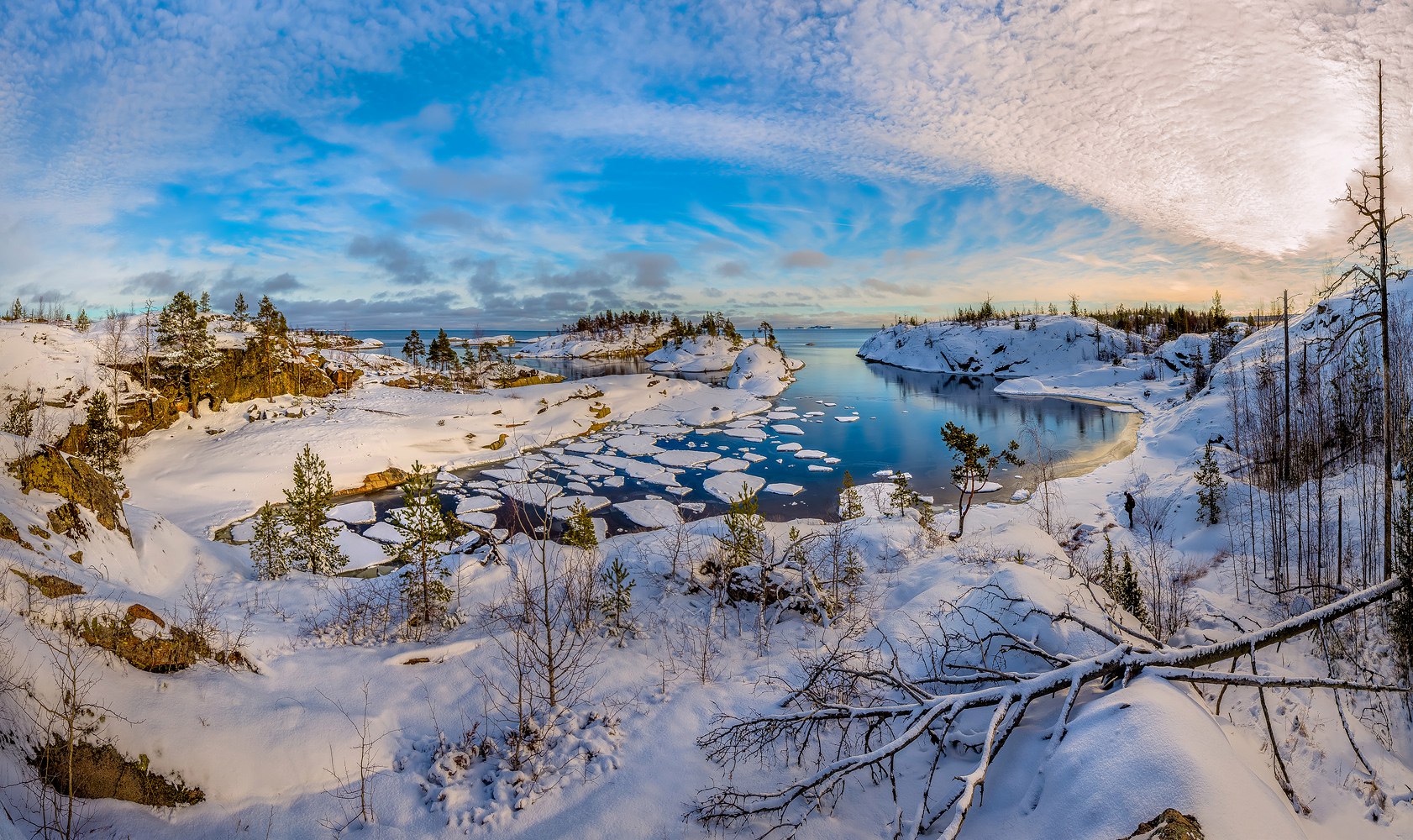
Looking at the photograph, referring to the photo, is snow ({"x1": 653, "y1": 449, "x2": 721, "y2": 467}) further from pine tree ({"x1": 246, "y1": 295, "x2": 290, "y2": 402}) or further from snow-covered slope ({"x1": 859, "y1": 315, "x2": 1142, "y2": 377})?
snow-covered slope ({"x1": 859, "y1": 315, "x2": 1142, "y2": 377})

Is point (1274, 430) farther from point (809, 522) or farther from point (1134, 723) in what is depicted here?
point (1134, 723)

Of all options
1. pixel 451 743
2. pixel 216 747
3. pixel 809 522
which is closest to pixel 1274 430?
pixel 809 522

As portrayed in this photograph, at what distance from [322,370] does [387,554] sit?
30.8m

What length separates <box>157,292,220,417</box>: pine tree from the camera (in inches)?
1108

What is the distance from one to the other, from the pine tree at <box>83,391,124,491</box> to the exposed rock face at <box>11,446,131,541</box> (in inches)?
318

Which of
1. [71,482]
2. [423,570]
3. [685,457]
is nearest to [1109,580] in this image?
[423,570]

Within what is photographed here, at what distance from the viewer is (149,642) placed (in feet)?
17.3

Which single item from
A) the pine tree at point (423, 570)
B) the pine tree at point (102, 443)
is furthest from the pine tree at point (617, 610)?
the pine tree at point (102, 443)

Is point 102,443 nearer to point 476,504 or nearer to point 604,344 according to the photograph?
point 476,504

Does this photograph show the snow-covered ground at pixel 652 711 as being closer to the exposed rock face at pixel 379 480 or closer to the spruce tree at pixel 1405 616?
the spruce tree at pixel 1405 616

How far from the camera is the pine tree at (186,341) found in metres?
28.1

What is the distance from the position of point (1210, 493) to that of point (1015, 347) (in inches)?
2634

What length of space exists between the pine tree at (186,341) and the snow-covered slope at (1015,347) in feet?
256

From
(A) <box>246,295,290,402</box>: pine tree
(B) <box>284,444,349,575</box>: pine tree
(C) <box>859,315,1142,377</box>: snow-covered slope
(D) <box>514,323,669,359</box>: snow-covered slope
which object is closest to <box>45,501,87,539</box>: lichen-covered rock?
(B) <box>284,444,349,575</box>: pine tree
